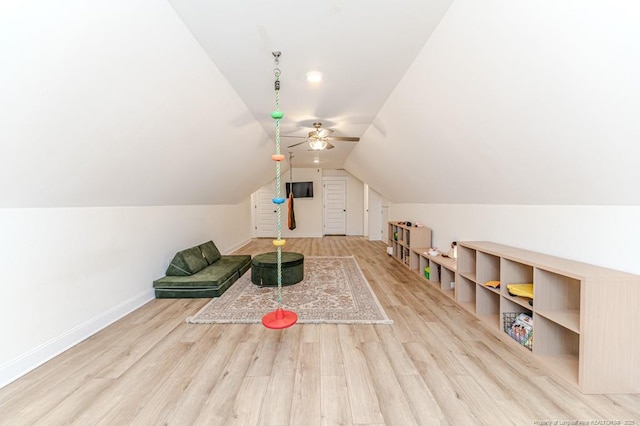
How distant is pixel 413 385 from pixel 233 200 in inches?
223

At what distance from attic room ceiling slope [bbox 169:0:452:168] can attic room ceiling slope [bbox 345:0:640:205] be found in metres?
0.22

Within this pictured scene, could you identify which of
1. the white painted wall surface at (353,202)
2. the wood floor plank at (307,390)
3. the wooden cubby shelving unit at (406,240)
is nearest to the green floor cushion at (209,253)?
the wood floor plank at (307,390)

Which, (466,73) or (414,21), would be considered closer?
(414,21)

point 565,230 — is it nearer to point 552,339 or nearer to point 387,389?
point 552,339

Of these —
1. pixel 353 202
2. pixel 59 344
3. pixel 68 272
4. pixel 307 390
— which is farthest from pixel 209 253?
pixel 353 202

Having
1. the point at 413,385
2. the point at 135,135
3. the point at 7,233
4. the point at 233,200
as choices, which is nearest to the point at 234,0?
the point at 135,135

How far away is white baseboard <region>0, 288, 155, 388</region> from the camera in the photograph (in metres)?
1.85

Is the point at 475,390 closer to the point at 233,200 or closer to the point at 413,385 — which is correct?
the point at 413,385

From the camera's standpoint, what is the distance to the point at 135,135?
2238 mm

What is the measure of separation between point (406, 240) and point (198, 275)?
373 cm

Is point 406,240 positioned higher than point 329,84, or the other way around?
point 329,84

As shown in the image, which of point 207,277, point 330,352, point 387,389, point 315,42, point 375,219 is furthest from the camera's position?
point 375,219

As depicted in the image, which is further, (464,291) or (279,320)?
(464,291)

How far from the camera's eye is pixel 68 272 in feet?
7.68
